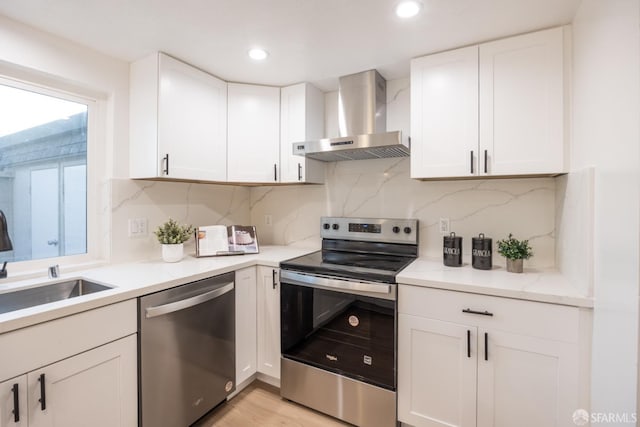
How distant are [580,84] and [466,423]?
1.69 metres

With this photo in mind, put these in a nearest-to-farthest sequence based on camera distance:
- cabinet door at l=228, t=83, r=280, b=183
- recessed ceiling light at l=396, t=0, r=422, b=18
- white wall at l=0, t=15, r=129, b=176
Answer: recessed ceiling light at l=396, t=0, r=422, b=18, white wall at l=0, t=15, r=129, b=176, cabinet door at l=228, t=83, r=280, b=183

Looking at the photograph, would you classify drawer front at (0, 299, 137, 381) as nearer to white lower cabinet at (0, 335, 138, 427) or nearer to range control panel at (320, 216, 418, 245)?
white lower cabinet at (0, 335, 138, 427)

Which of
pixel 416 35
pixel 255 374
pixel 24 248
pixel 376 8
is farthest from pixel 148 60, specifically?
pixel 255 374

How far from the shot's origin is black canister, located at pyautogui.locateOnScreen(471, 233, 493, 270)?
1.72 meters

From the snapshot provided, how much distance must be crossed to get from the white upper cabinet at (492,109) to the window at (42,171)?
2.07 m

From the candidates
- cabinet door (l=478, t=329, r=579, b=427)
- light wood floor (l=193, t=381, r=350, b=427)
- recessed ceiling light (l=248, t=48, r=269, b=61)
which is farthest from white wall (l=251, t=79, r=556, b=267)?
light wood floor (l=193, t=381, r=350, b=427)

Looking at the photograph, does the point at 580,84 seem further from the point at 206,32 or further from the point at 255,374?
the point at 255,374

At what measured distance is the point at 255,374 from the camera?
7.22 ft

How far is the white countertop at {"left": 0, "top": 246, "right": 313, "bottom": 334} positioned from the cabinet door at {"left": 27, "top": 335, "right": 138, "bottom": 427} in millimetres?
195

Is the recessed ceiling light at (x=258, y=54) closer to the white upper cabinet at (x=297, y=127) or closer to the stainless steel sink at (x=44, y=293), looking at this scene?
the white upper cabinet at (x=297, y=127)

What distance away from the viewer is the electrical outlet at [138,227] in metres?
1.99

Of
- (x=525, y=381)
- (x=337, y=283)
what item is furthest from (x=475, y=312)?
(x=337, y=283)

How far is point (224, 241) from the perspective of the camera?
226 cm

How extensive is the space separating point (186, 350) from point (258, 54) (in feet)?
5.78
